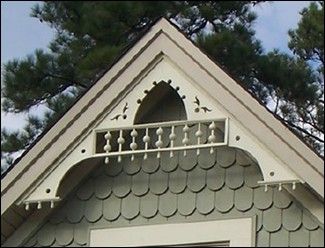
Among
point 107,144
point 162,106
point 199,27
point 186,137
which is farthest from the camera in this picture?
point 199,27

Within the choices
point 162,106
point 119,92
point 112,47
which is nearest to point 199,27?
point 112,47

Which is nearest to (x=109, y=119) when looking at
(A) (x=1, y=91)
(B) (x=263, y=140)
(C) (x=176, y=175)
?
(C) (x=176, y=175)

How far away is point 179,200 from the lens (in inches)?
320

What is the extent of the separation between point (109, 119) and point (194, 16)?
1122cm

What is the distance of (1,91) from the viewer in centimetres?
1914

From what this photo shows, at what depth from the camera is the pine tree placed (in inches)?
716

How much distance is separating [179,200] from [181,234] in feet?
0.91

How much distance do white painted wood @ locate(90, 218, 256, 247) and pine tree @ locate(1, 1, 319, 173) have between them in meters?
9.88

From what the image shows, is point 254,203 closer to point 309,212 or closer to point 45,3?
point 309,212

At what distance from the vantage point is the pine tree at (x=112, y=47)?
716 inches

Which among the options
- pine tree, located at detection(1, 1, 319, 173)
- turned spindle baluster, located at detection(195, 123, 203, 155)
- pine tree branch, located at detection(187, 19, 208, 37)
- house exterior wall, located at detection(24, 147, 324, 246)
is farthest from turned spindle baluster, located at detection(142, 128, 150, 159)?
pine tree branch, located at detection(187, 19, 208, 37)

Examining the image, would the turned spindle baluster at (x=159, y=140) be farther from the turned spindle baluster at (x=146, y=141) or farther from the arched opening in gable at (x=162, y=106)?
the arched opening in gable at (x=162, y=106)

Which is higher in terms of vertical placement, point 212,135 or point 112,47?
point 112,47

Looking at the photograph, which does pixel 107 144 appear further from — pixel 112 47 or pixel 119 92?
pixel 112 47
